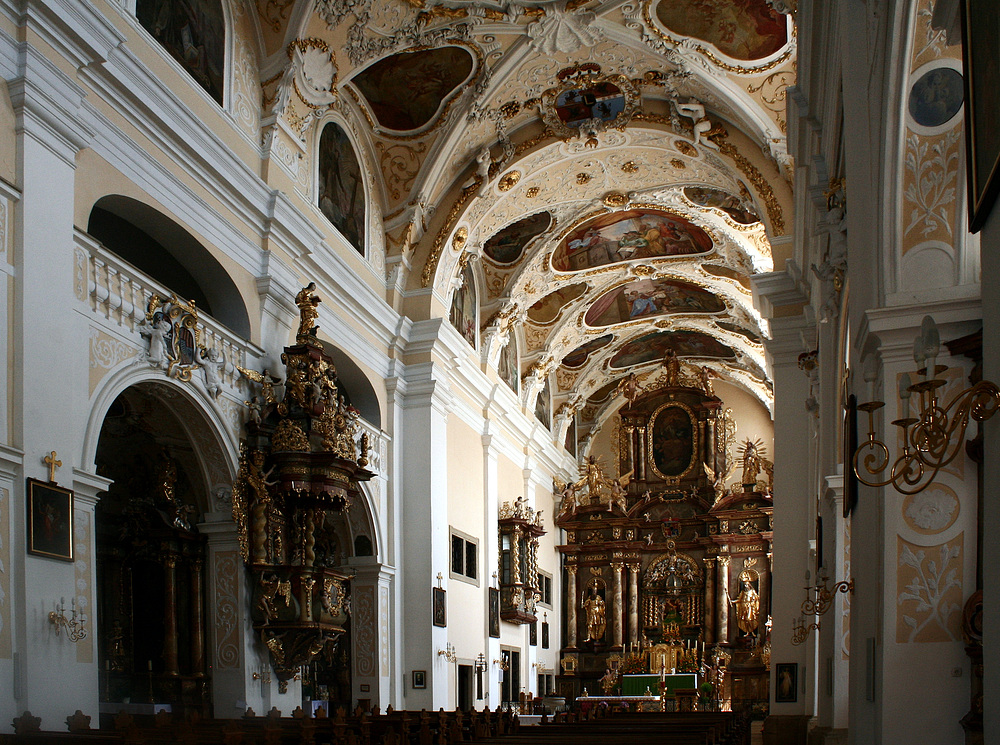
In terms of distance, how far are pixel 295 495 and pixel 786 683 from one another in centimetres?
758

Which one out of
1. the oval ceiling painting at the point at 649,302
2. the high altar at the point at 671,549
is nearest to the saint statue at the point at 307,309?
the oval ceiling painting at the point at 649,302

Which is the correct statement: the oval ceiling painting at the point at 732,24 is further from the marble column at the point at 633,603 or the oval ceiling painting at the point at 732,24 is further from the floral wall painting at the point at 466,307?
the marble column at the point at 633,603

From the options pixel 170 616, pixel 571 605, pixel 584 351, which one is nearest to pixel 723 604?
pixel 571 605

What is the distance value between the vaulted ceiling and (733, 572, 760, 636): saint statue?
7.27m

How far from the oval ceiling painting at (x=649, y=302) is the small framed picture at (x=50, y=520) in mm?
17158

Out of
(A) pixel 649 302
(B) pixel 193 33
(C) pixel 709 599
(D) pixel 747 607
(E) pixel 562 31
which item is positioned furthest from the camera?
(C) pixel 709 599

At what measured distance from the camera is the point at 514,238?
20281 mm

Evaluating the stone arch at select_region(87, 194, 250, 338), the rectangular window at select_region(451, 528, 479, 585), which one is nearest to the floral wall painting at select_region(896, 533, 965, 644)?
the stone arch at select_region(87, 194, 250, 338)

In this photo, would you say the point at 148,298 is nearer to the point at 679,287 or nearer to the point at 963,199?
the point at 963,199

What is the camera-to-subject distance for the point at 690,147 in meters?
16.8

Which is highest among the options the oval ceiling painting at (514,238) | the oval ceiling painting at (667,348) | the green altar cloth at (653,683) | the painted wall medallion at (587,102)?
the painted wall medallion at (587,102)

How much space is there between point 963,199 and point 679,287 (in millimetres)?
18574

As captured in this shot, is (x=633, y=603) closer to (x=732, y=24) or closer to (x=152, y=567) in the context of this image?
(x=732, y=24)

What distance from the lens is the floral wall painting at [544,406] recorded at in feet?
86.1
